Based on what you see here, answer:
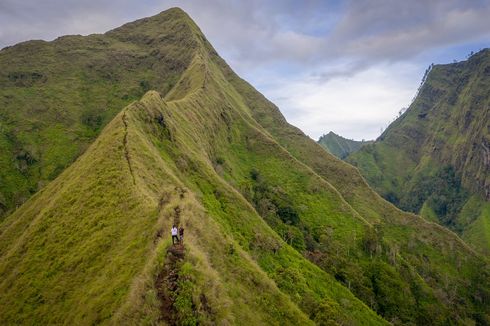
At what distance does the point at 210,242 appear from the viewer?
42469 millimetres

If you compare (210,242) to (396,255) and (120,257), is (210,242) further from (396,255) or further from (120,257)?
(396,255)

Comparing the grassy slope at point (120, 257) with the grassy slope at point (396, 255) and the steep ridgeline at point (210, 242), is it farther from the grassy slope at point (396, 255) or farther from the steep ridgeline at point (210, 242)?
the grassy slope at point (396, 255)

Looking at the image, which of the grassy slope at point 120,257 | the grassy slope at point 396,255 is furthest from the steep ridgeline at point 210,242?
the grassy slope at point 396,255

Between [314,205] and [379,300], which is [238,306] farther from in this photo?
[314,205]

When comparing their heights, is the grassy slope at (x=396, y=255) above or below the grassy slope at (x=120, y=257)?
below

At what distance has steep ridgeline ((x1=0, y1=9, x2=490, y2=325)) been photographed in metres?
32.8

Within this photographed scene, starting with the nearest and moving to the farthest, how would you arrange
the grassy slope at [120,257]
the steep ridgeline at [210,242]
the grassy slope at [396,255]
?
the grassy slope at [120,257] → the steep ridgeline at [210,242] → the grassy slope at [396,255]

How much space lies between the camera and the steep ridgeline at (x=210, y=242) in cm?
3281

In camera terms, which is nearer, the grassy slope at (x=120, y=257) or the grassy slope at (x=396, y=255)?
the grassy slope at (x=120, y=257)

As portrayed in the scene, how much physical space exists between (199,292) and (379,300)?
95956 millimetres

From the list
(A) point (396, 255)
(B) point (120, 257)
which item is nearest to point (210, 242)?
(B) point (120, 257)

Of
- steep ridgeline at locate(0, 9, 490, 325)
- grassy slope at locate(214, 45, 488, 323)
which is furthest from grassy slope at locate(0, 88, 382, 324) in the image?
grassy slope at locate(214, 45, 488, 323)

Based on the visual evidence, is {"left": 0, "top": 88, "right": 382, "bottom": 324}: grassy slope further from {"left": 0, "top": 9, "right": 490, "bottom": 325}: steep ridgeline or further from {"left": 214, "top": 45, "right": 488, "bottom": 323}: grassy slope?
{"left": 214, "top": 45, "right": 488, "bottom": 323}: grassy slope

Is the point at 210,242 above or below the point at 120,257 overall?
above
